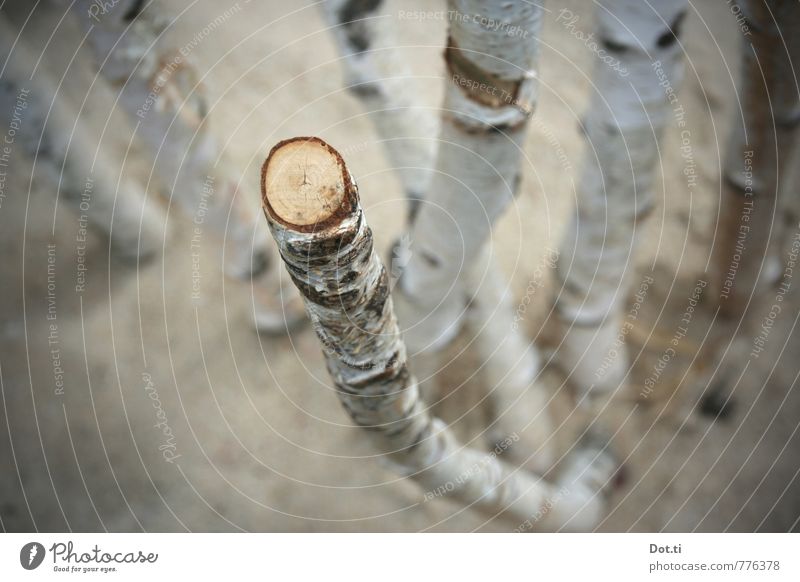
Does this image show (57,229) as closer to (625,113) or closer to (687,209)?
(625,113)

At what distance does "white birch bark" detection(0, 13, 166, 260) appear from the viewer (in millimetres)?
941

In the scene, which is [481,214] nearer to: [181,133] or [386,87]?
[386,87]

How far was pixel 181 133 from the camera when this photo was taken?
1052mm

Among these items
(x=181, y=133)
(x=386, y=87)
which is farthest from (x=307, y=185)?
(x=181, y=133)

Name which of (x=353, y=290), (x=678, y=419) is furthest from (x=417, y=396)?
(x=678, y=419)

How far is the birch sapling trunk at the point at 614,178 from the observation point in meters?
0.74

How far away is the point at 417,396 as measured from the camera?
0.64 metres

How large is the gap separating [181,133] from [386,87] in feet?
1.30

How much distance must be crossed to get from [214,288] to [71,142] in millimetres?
382

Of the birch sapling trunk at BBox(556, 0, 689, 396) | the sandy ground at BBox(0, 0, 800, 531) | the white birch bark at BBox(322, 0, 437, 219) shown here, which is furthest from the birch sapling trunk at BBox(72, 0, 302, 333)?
the birch sapling trunk at BBox(556, 0, 689, 396)

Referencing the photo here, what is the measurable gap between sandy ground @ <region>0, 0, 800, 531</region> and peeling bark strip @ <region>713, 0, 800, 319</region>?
0.26ft

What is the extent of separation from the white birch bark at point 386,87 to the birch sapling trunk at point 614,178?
241mm

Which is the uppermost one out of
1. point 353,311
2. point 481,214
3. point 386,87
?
point 386,87

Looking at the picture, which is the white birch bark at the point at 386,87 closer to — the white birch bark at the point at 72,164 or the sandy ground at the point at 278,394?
the sandy ground at the point at 278,394
